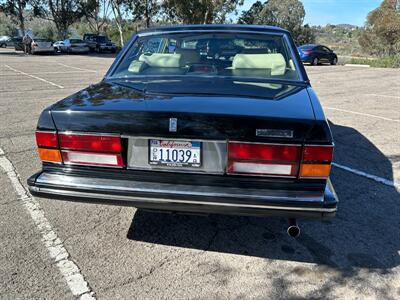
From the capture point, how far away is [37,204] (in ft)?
11.7

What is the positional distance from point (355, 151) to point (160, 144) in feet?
12.5

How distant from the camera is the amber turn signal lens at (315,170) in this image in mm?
2375

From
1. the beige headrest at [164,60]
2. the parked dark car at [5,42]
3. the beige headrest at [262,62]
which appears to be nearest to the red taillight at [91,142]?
the beige headrest at [164,60]

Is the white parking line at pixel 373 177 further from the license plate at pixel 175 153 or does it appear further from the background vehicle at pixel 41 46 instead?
the background vehicle at pixel 41 46

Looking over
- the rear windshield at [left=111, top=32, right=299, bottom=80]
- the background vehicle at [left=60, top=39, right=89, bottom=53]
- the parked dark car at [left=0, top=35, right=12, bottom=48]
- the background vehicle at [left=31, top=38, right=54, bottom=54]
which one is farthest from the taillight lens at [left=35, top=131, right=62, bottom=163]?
the parked dark car at [left=0, top=35, right=12, bottom=48]

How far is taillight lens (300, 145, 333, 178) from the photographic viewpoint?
2.35m

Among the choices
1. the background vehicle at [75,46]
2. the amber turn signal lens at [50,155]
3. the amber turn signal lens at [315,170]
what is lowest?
the background vehicle at [75,46]

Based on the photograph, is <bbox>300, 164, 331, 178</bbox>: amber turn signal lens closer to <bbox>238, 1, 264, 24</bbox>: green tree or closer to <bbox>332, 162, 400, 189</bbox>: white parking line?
<bbox>332, 162, 400, 189</bbox>: white parking line

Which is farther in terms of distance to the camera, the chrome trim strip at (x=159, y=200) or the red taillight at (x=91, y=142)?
the red taillight at (x=91, y=142)

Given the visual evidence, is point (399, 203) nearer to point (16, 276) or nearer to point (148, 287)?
point (148, 287)

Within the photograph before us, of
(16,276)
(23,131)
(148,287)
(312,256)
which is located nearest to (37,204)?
(16,276)

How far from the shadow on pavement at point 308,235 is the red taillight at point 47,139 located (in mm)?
992

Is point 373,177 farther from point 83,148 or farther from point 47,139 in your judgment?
point 47,139

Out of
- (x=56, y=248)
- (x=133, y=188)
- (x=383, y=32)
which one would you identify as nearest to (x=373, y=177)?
(x=133, y=188)
